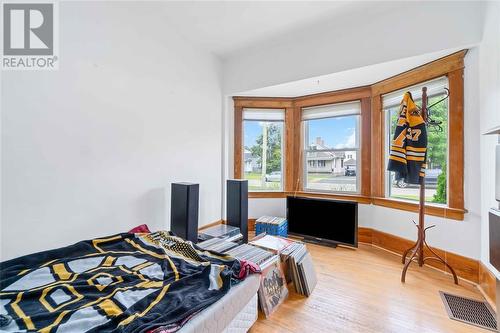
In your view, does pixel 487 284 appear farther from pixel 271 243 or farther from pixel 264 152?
pixel 264 152

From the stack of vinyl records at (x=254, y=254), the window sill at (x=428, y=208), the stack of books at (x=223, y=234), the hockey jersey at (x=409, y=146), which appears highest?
the hockey jersey at (x=409, y=146)

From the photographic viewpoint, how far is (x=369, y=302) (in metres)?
1.76

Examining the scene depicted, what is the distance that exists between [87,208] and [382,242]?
329 centimetres

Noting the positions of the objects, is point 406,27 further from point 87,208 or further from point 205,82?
point 87,208

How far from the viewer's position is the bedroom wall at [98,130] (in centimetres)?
143

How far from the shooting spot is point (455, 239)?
2.14 m

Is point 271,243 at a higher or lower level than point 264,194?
lower

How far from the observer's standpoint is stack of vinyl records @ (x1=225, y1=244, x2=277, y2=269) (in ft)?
5.50

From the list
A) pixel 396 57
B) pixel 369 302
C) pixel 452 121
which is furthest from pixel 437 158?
pixel 369 302

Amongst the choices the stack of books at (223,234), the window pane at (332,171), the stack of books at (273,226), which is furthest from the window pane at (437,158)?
the stack of books at (223,234)

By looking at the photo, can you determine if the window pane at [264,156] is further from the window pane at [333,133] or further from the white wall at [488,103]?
the white wall at [488,103]

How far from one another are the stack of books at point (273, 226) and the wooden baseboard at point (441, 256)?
581mm

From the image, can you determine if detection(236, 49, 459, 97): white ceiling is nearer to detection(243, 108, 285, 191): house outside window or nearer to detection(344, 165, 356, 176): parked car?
detection(243, 108, 285, 191): house outside window

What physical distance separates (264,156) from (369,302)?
2344 millimetres
